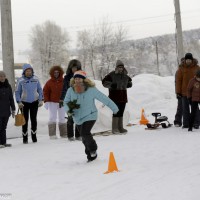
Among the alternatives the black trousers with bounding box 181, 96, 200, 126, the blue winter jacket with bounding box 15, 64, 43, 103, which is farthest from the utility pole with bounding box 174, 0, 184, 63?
the blue winter jacket with bounding box 15, 64, 43, 103

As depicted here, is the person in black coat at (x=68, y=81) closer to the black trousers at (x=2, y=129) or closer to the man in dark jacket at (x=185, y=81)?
the black trousers at (x=2, y=129)

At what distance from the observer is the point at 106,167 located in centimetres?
575

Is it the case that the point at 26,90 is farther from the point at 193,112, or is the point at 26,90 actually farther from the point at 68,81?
the point at 193,112

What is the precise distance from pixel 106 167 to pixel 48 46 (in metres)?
62.9

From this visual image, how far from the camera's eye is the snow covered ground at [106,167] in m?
4.39

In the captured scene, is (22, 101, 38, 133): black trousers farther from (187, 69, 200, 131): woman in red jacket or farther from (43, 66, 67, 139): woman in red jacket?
(187, 69, 200, 131): woman in red jacket

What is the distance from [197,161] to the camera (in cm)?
583

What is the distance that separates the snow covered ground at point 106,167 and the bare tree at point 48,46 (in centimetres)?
5580

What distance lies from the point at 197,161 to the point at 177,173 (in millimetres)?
874

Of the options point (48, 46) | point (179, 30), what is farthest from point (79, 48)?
point (179, 30)

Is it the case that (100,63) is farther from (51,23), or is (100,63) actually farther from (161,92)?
(161,92)

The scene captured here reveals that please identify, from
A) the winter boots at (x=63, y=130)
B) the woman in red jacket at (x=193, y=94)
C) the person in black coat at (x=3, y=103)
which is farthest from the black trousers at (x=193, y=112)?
the person in black coat at (x=3, y=103)

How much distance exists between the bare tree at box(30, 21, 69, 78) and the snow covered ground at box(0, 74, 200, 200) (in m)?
55.8

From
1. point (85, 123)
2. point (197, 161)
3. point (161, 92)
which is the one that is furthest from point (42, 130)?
point (161, 92)
